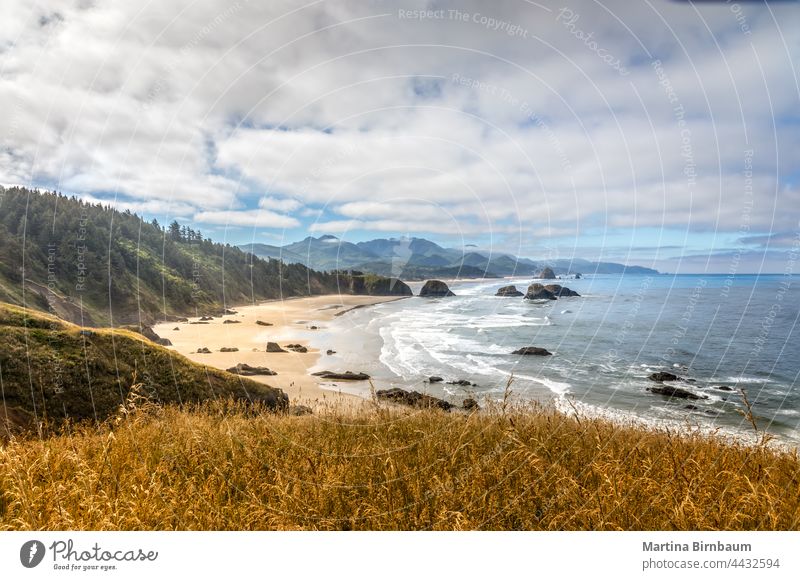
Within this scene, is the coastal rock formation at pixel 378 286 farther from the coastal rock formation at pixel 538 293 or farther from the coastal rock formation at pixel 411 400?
the coastal rock formation at pixel 538 293

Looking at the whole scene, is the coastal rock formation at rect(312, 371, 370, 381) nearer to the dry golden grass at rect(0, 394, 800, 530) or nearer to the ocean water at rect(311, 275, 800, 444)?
the ocean water at rect(311, 275, 800, 444)

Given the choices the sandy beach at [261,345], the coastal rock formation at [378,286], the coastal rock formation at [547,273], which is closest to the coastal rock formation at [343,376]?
the sandy beach at [261,345]

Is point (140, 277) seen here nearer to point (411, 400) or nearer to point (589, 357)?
point (411, 400)

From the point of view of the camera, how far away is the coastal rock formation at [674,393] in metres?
22.4

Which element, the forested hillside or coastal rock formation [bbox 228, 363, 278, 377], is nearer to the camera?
the forested hillside

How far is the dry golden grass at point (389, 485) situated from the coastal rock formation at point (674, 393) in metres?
20.9

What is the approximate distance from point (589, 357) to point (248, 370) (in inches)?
A: 1033

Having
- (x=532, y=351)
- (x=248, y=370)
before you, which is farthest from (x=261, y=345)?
(x=532, y=351)

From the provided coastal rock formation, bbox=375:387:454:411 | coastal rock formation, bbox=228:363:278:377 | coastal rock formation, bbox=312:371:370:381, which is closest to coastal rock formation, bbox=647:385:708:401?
Answer: coastal rock formation, bbox=312:371:370:381

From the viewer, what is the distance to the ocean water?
1944 centimetres

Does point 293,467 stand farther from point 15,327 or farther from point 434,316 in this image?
point 434,316

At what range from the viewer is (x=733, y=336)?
4297 centimetres
